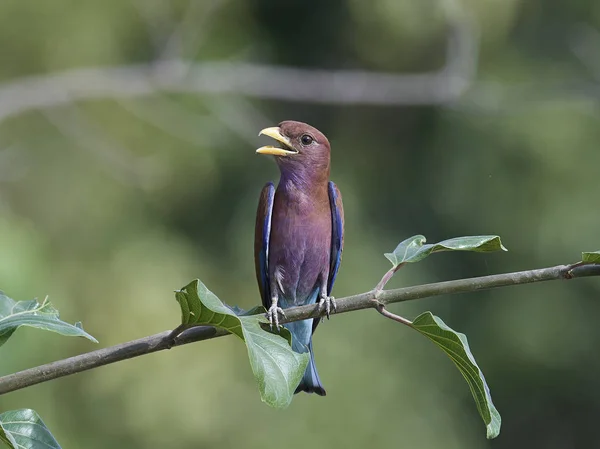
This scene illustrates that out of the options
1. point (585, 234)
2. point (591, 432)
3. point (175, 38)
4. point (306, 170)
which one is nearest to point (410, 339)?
point (585, 234)

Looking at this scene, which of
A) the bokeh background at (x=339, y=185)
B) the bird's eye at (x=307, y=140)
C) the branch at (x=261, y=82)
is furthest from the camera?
the branch at (x=261, y=82)

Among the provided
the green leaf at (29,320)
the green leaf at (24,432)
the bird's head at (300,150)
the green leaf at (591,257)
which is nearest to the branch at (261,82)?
the bird's head at (300,150)

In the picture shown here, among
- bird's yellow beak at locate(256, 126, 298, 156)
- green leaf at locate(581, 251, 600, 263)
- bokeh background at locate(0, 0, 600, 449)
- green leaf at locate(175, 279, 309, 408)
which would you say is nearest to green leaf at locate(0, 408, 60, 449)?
green leaf at locate(175, 279, 309, 408)

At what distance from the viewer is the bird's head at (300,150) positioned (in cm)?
336

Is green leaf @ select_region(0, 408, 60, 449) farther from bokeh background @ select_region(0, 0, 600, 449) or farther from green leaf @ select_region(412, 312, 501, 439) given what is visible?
bokeh background @ select_region(0, 0, 600, 449)

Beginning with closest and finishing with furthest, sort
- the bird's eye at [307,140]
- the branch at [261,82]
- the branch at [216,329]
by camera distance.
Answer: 1. the branch at [216,329]
2. the bird's eye at [307,140]
3. the branch at [261,82]

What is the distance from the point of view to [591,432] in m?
9.37

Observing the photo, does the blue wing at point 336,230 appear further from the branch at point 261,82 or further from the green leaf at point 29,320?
the branch at point 261,82

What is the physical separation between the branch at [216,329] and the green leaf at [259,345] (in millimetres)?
51

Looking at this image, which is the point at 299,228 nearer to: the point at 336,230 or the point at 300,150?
the point at 336,230

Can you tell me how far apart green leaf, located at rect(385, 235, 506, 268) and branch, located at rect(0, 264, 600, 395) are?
17cm

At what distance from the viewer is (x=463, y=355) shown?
184 cm

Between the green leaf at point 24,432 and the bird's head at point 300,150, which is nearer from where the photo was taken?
the green leaf at point 24,432

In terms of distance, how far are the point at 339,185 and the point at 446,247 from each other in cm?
697
